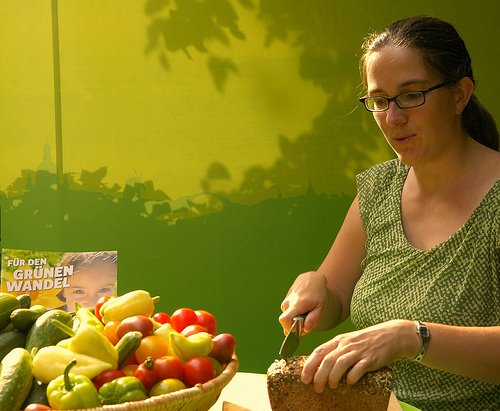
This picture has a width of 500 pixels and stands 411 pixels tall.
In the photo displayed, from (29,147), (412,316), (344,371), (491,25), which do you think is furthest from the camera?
(29,147)

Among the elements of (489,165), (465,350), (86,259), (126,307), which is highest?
(489,165)

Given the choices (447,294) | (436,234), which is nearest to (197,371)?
(447,294)

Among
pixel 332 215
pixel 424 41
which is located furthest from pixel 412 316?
pixel 332 215

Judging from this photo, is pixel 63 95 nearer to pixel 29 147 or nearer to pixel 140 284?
pixel 29 147

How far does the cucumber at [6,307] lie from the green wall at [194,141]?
171 centimetres

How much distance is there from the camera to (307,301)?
6.34 feet

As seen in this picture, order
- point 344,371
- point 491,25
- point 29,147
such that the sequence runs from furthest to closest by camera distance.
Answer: point 29,147, point 491,25, point 344,371

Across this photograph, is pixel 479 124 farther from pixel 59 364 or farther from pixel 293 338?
pixel 59 364

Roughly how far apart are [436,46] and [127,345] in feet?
3.40

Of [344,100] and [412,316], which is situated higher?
[344,100]

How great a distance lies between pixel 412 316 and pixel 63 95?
6.73ft

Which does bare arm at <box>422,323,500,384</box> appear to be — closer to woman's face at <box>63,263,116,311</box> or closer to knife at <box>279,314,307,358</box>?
knife at <box>279,314,307,358</box>

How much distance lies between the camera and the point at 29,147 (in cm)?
340

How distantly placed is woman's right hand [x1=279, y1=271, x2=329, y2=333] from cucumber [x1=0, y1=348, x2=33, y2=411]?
638 millimetres
